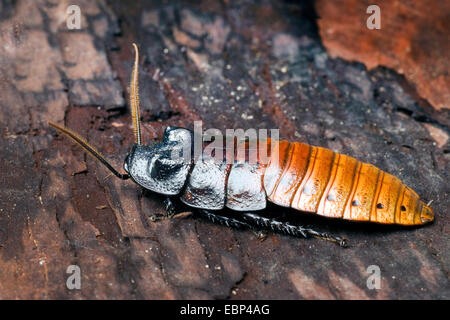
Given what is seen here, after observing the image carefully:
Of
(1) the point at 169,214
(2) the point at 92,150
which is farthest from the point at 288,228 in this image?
(2) the point at 92,150

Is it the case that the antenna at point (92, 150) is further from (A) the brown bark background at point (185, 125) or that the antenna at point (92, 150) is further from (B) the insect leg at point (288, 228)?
(B) the insect leg at point (288, 228)

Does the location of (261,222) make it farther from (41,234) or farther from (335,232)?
(41,234)

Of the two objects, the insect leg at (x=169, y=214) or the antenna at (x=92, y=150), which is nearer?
the antenna at (x=92, y=150)

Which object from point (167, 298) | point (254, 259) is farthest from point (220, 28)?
point (167, 298)


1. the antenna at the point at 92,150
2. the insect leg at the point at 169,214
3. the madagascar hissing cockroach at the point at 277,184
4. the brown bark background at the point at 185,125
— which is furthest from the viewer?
the insect leg at the point at 169,214

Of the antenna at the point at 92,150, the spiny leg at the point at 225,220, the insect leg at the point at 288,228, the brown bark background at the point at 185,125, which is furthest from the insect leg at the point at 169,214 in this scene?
the insect leg at the point at 288,228
